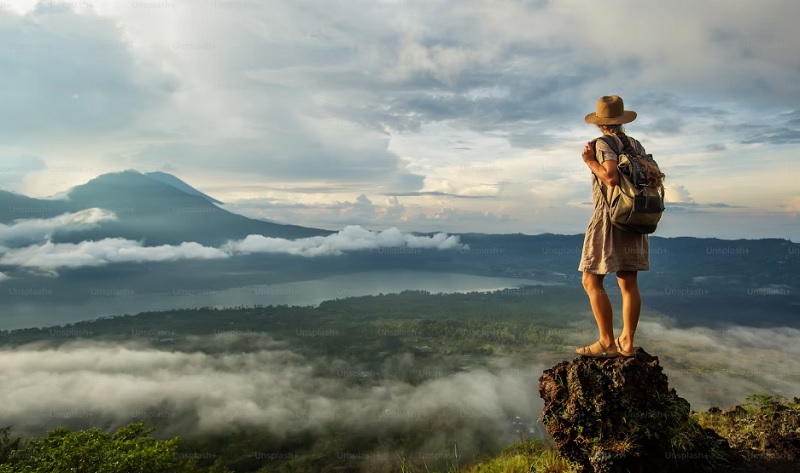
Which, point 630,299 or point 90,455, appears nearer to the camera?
point 630,299

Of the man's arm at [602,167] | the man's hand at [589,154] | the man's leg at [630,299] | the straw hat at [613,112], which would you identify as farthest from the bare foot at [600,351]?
the straw hat at [613,112]

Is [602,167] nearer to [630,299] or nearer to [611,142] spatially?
[611,142]

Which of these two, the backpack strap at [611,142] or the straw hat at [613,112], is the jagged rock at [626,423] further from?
the straw hat at [613,112]

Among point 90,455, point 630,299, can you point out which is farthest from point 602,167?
point 90,455

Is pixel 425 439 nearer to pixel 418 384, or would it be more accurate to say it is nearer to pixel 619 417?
pixel 418 384

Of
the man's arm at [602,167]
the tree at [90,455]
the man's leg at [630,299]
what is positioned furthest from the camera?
the tree at [90,455]

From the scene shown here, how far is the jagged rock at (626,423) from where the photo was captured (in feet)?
18.5

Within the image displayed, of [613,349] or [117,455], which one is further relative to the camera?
[117,455]

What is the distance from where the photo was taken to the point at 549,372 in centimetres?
640

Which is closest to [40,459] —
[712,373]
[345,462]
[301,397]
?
[345,462]

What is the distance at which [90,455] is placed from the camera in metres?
20.9

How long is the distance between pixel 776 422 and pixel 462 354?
17546cm

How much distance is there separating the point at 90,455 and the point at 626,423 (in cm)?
2407

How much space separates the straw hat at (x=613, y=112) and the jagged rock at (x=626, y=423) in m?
3.13
